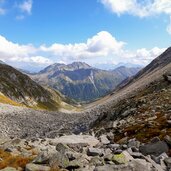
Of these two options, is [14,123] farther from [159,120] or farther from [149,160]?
[149,160]

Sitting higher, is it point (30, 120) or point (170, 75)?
point (170, 75)

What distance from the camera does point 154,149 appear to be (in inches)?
885

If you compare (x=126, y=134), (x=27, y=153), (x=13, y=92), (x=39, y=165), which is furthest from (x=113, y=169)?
(x=13, y=92)

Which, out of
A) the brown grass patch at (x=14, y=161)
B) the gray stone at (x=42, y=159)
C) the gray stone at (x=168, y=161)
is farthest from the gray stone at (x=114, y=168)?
the brown grass patch at (x=14, y=161)

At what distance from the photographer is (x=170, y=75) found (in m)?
72.1

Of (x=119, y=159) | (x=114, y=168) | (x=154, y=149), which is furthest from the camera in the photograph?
(x=154, y=149)

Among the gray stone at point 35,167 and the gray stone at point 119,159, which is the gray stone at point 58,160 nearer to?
the gray stone at point 35,167

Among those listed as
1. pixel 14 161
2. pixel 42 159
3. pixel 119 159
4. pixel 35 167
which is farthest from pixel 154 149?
pixel 14 161

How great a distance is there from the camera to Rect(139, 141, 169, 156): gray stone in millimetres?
22297

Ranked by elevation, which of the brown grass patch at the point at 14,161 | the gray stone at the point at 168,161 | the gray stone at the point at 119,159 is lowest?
the gray stone at the point at 168,161

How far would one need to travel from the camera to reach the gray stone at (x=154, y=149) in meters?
22.3

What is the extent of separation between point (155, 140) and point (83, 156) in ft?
20.8

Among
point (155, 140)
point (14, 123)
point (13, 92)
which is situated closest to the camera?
point (155, 140)

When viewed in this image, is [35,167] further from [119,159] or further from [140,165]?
[140,165]
